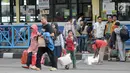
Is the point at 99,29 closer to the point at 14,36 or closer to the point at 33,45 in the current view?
the point at 14,36

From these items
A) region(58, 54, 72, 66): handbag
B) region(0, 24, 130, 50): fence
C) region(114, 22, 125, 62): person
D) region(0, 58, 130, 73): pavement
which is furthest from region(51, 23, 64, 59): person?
region(0, 24, 130, 50): fence

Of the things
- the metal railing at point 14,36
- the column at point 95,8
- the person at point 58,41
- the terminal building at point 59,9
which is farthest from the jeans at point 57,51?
the column at point 95,8

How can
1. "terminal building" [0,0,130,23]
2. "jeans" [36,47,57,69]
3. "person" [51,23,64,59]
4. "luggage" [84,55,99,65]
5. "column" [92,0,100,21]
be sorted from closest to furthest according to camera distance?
"jeans" [36,47,57,69] < "person" [51,23,64,59] < "luggage" [84,55,99,65] < "terminal building" [0,0,130,23] < "column" [92,0,100,21]

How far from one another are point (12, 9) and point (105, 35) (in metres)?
7.91

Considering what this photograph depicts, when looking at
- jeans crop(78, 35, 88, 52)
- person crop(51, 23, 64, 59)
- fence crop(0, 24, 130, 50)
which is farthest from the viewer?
fence crop(0, 24, 130, 50)

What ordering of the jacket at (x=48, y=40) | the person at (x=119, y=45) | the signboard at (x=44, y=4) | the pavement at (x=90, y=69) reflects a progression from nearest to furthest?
the jacket at (x=48, y=40) < the pavement at (x=90, y=69) < the person at (x=119, y=45) < the signboard at (x=44, y=4)

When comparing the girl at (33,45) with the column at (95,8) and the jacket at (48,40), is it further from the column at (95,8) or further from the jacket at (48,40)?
the column at (95,8)

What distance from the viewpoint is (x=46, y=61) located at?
12734 mm

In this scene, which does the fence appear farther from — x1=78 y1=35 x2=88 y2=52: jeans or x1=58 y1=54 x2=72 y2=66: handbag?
x1=58 y1=54 x2=72 y2=66: handbag

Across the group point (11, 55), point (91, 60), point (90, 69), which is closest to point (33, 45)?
point (90, 69)

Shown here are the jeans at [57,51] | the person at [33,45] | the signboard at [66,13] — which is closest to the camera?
the person at [33,45]

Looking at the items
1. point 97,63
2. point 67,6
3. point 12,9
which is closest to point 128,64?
point 97,63

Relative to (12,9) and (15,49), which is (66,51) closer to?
(15,49)

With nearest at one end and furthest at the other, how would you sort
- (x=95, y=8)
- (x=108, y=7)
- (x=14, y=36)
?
(x=14, y=36) < (x=108, y=7) < (x=95, y=8)
